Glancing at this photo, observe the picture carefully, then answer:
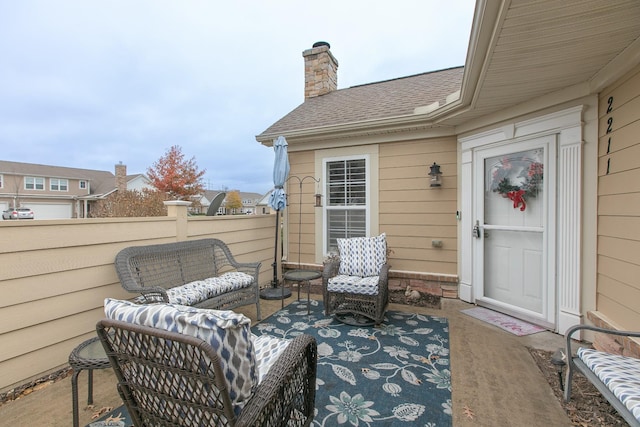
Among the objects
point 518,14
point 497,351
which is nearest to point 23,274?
point 518,14

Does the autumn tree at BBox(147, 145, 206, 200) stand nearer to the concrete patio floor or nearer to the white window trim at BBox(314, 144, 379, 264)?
the white window trim at BBox(314, 144, 379, 264)

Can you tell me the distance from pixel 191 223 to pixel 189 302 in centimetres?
126

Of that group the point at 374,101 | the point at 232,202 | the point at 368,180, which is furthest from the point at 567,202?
the point at 232,202

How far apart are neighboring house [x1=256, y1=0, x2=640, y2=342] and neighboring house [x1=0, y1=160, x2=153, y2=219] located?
707 inches

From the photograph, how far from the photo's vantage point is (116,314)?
1243mm

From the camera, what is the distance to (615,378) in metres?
1.57

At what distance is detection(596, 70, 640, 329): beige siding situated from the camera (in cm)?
228

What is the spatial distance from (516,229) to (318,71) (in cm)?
542

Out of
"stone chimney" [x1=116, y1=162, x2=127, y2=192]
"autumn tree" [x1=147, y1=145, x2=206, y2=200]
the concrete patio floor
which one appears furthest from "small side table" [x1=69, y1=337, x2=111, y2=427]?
"stone chimney" [x1=116, y1=162, x2=127, y2=192]

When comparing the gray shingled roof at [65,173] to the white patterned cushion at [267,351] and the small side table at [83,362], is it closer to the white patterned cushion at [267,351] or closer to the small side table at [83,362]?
the small side table at [83,362]

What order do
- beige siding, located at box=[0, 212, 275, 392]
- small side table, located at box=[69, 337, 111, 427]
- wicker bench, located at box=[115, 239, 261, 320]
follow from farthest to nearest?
wicker bench, located at box=[115, 239, 261, 320], beige siding, located at box=[0, 212, 275, 392], small side table, located at box=[69, 337, 111, 427]

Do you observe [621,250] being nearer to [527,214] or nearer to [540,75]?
[527,214]

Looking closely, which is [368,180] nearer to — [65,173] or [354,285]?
[354,285]

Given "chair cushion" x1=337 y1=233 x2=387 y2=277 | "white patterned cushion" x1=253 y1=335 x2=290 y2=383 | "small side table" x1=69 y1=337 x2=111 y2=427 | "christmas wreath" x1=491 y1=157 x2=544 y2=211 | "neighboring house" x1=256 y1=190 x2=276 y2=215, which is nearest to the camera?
"white patterned cushion" x1=253 y1=335 x2=290 y2=383
